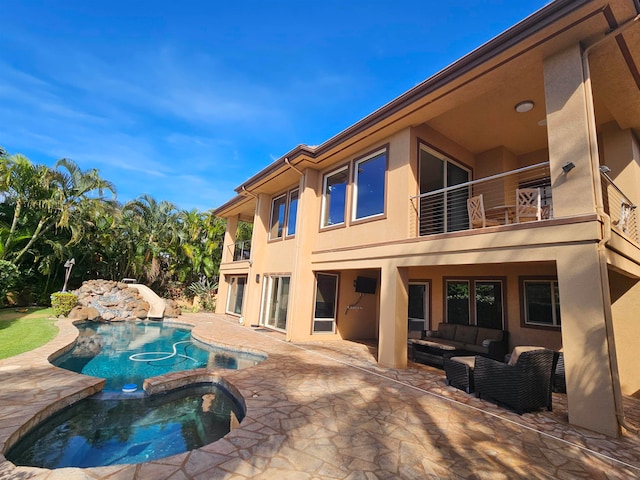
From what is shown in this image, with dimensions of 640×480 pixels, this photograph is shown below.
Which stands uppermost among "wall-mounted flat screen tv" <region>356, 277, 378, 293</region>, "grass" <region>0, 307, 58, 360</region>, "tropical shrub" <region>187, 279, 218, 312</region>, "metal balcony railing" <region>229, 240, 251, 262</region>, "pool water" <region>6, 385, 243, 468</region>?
"metal balcony railing" <region>229, 240, 251, 262</region>

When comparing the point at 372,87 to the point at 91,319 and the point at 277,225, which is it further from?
the point at 91,319

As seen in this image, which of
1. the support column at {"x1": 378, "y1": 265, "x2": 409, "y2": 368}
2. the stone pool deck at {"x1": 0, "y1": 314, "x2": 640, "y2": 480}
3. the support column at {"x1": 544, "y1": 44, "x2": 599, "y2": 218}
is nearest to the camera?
the stone pool deck at {"x1": 0, "y1": 314, "x2": 640, "y2": 480}

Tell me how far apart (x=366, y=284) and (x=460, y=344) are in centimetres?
458

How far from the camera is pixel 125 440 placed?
14.9 feet

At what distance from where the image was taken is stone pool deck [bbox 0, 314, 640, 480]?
3264mm

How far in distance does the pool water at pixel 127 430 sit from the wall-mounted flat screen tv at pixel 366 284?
707 cm

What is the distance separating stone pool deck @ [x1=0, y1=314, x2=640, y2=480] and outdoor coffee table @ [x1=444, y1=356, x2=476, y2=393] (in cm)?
17

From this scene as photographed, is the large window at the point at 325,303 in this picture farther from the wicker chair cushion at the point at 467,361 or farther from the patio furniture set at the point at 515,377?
the wicker chair cushion at the point at 467,361

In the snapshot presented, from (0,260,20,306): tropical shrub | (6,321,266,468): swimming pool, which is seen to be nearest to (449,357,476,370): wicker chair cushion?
(6,321,266,468): swimming pool

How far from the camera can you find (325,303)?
1165cm

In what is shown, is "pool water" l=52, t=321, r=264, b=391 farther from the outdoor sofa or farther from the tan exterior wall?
the tan exterior wall

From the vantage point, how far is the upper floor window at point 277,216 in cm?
1386

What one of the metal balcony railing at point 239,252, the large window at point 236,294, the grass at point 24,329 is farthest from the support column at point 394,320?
the metal balcony railing at point 239,252

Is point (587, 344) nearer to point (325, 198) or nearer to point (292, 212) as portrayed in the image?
point (325, 198)
